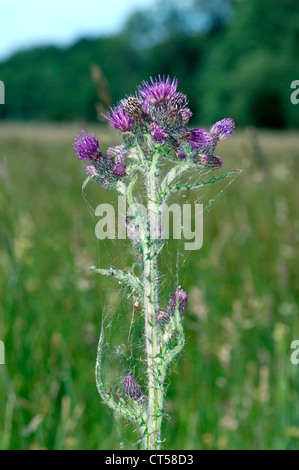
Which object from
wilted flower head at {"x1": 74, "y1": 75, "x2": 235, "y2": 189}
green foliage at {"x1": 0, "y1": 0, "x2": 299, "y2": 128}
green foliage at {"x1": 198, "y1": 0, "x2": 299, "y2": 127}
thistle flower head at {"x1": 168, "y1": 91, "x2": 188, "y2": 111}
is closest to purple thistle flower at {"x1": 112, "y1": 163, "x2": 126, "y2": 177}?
wilted flower head at {"x1": 74, "y1": 75, "x2": 235, "y2": 189}

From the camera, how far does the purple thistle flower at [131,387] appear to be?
0.66 metres

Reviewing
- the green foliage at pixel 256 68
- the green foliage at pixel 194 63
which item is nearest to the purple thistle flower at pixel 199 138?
the green foliage at pixel 194 63

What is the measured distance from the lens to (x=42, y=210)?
5.80m

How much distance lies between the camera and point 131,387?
26.0 inches

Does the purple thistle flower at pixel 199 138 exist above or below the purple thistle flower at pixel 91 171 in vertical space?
above

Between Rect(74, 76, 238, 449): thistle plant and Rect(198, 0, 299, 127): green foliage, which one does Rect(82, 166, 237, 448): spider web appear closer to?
Rect(74, 76, 238, 449): thistle plant

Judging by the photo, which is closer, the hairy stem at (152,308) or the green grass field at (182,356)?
the hairy stem at (152,308)

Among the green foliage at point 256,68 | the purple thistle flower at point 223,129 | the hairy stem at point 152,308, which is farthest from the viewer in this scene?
the green foliage at point 256,68

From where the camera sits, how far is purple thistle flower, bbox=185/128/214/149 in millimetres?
669

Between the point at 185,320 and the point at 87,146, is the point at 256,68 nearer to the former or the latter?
the point at 185,320

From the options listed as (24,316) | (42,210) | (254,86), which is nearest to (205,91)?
(254,86)

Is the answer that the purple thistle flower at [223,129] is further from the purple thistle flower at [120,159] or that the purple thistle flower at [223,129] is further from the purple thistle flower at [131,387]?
the purple thistle flower at [131,387]

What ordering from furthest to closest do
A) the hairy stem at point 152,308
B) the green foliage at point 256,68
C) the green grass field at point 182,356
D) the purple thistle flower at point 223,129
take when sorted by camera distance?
1. the green foliage at point 256,68
2. the green grass field at point 182,356
3. the purple thistle flower at point 223,129
4. the hairy stem at point 152,308
